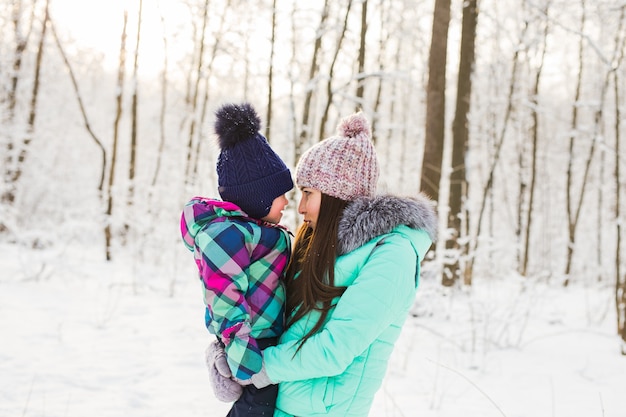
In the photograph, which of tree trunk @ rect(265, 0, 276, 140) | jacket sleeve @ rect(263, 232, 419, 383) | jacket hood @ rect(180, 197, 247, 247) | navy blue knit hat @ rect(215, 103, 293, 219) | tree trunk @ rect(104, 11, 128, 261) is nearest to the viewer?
jacket sleeve @ rect(263, 232, 419, 383)

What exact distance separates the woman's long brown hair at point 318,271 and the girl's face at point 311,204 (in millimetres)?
20

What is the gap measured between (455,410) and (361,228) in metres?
2.66

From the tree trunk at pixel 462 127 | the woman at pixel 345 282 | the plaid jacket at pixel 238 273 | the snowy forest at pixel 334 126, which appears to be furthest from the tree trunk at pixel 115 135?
the woman at pixel 345 282

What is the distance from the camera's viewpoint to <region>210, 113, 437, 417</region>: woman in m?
1.45

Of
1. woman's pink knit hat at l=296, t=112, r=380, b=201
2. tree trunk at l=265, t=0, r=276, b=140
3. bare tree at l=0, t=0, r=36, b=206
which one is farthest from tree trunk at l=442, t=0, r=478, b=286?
bare tree at l=0, t=0, r=36, b=206

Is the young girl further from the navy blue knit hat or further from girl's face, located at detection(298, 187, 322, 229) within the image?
girl's face, located at detection(298, 187, 322, 229)

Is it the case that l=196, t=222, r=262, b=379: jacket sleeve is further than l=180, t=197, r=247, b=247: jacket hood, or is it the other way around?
l=180, t=197, r=247, b=247: jacket hood

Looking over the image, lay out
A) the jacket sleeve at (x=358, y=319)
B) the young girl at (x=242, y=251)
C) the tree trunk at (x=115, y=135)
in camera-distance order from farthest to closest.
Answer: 1. the tree trunk at (x=115, y=135)
2. the young girl at (x=242, y=251)
3. the jacket sleeve at (x=358, y=319)

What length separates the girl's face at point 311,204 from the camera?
1.77 metres

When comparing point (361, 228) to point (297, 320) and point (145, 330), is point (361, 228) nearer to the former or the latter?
point (297, 320)

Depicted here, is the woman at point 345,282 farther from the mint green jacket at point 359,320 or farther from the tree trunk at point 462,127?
the tree trunk at point 462,127

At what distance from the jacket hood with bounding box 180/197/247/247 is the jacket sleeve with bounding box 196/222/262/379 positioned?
78 millimetres

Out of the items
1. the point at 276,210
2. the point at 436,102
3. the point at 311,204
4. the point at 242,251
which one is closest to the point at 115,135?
the point at 436,102

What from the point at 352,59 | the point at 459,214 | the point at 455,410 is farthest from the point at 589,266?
the point at 455,410
